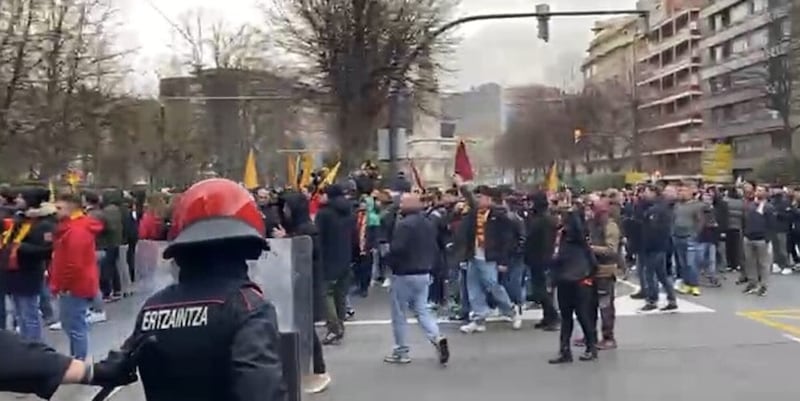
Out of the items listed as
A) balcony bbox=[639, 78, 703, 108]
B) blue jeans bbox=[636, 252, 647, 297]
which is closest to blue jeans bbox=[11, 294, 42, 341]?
blue jeans bbox=[636, 252, 647, 297]

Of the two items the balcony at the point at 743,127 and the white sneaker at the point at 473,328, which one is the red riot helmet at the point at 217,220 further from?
the balcony at the point at 743,127

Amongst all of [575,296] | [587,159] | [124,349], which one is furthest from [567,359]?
[587,159]

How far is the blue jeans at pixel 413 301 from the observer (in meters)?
10.8

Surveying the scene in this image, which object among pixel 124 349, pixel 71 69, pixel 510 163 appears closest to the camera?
pixel 124 349

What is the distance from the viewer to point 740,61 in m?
83.3

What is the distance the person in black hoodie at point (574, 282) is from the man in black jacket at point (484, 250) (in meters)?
2.00

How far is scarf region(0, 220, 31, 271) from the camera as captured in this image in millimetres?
10781

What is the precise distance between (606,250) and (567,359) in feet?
4.53

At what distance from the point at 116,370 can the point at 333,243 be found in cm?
847

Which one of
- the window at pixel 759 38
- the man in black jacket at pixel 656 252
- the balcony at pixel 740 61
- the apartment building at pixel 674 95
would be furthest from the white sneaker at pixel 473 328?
the apartment building at pixel 674 95

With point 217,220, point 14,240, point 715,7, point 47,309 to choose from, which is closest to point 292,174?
point 47,309

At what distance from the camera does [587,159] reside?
91.2m

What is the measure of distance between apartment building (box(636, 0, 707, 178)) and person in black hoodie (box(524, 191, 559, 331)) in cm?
8186

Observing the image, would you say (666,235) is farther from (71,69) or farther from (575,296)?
(71,69)
